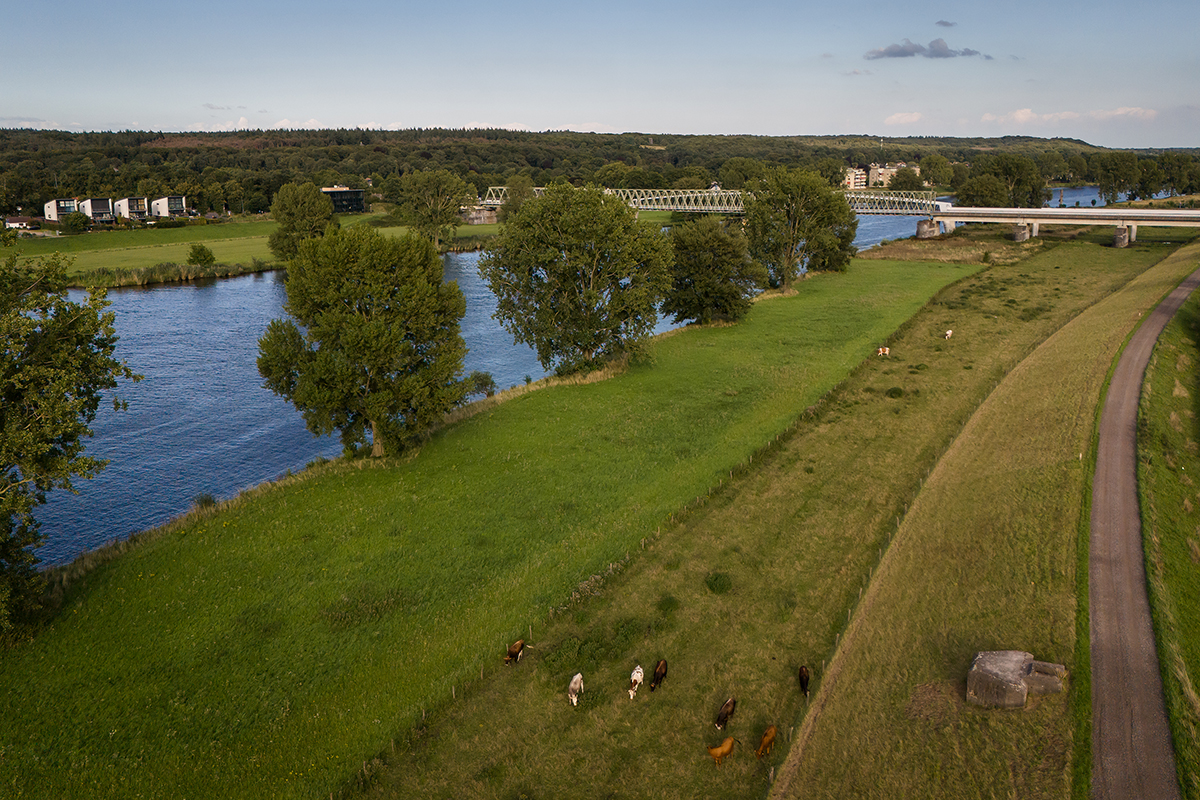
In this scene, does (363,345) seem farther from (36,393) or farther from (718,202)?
(718,202)

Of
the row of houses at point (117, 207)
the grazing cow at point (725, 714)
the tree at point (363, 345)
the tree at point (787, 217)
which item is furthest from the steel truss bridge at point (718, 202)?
the grazing cow at point (725, 714)

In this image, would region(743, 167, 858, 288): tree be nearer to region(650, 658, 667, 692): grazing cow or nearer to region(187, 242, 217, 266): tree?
region(650, 658, 667, 692): grazing cow

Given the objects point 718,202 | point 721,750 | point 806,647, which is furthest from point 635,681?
point 718,202

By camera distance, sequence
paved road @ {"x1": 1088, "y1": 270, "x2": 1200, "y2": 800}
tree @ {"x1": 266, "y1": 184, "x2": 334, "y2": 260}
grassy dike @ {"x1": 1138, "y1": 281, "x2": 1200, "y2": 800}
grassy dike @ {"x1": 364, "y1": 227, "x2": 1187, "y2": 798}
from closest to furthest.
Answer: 1. paved road @ {"x1": 1088, "y1": 270, "x2": 1200, "y2": 800}
2. grassy dike @ {"x1": 364, "y1": 227, "x2": 1187, "y2": 798}
3. grassy dike @ {"x1": 1138, "y1": 281, "x2": 1200, "y2": 800}
4. tree @ {"x1": 266, "y1": 184, "x2": 334, "y2": 260}

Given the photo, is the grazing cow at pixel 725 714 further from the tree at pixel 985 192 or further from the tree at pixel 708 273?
the tree at pixel 985 192

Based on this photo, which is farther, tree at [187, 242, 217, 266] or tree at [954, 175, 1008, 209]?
tree at [954, 175, 1008, 209]

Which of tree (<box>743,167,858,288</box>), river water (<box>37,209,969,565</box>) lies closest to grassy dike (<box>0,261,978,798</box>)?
river water (<box>37,209,969,565</box>)
